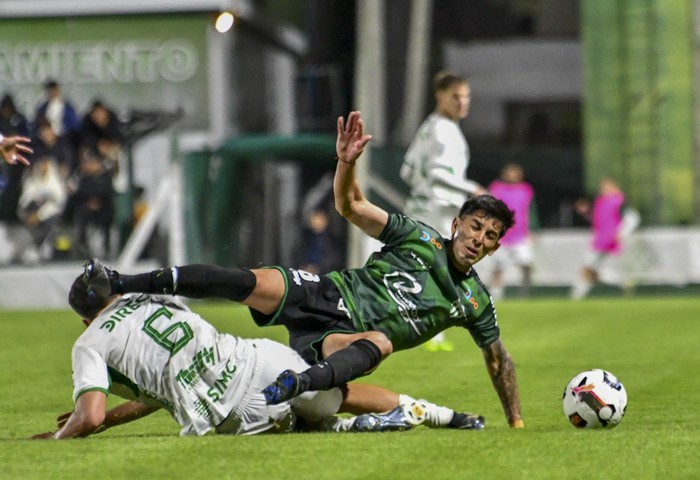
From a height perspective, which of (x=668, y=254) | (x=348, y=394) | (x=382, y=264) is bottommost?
(x=668, y=254)

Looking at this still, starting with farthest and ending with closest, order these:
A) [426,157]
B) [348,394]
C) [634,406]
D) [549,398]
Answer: [426,157] < [549,398] < [634,406] < [348,394]

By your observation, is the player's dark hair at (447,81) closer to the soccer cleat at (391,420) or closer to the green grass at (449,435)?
the green grass at (449,435)

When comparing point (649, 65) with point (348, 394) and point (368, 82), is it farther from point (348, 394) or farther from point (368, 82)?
point (348, 394)

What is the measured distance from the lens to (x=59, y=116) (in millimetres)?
22047

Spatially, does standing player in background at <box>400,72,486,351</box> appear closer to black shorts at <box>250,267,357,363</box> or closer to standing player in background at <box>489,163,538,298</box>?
black shorts at <box>250,267,357,363</box>

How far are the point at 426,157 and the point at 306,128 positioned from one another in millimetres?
11702

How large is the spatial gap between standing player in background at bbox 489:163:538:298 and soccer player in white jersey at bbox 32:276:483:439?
549 inches

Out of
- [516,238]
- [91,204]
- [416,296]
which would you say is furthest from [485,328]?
[91,204]

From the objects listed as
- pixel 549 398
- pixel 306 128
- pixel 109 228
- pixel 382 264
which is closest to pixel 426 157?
pixel 549 398

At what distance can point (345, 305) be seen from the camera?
24.5 ft

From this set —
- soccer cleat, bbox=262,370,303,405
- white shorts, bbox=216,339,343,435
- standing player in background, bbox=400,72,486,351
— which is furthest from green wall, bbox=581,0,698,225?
soccer cleat, bbox=262,370,303,405

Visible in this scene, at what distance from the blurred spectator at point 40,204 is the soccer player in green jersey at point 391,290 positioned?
14.3 m

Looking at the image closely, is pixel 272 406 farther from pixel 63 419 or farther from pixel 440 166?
pixel 440 166

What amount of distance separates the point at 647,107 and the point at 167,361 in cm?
1750
